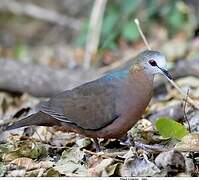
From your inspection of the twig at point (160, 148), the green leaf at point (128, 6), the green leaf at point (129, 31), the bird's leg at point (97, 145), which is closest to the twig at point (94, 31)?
the green leaf at point (128, 6)

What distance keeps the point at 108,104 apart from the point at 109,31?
425cm

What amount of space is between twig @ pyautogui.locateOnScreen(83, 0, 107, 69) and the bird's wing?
328 centimetres

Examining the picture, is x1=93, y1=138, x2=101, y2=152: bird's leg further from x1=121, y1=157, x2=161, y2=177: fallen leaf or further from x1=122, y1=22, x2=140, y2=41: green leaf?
x1=122, y1=22, x2=140, y2=41: green leaf

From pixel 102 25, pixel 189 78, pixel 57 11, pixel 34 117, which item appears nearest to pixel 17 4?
pixel 57 11

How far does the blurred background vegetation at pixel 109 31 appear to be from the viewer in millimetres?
7836

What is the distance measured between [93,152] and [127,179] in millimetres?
598

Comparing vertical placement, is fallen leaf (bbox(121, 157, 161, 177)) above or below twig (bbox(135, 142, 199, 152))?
below

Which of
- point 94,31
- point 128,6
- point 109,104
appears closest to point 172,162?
point 109,104

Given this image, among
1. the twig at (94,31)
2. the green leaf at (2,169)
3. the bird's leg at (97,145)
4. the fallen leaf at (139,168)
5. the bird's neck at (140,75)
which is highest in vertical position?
the twig at (94,31)

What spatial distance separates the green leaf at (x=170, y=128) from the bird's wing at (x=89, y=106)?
28cm

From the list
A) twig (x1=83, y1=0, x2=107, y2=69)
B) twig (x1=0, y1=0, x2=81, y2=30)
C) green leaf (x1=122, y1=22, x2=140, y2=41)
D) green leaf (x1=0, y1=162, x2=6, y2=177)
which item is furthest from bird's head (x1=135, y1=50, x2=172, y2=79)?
twig (x1=0, y1=0, x2=81, y2=30)

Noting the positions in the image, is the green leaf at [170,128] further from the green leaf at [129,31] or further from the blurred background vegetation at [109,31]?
the green leaf at [129,31]

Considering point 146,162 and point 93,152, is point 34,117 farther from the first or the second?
point 146,162

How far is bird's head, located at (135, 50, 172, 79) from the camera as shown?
12.7 ft
